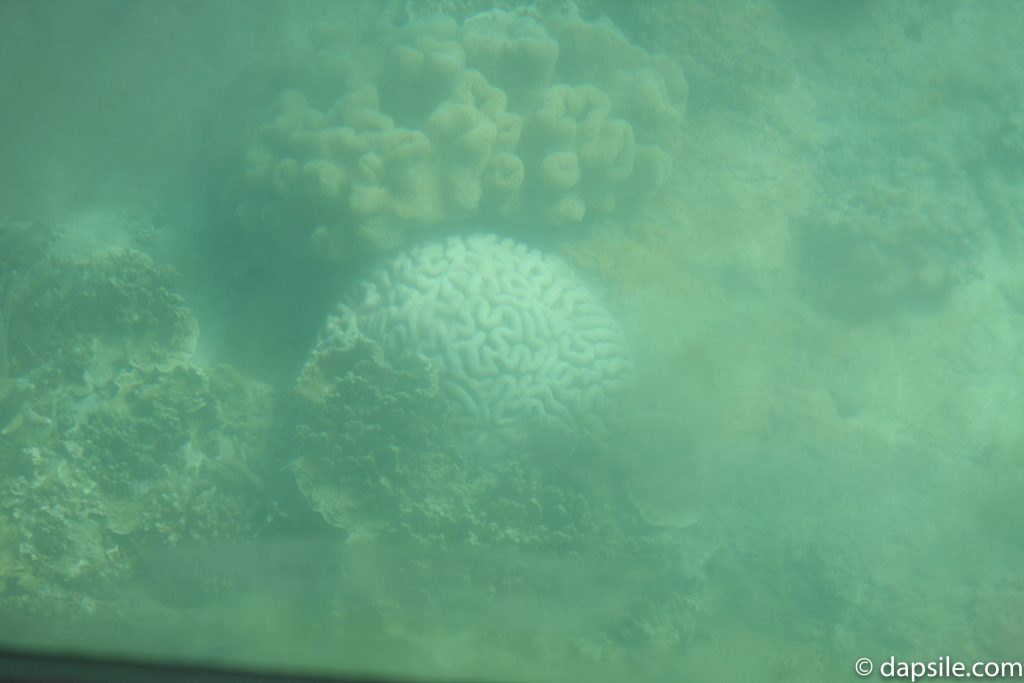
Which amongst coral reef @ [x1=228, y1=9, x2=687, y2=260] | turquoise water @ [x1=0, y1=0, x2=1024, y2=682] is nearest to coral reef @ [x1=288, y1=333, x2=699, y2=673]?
turquoise water @ [x1=0, y1=0, x2=1024, y2=682]

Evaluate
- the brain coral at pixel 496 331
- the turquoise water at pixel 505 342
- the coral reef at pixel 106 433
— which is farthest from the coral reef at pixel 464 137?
the coral reef at pixel 106 433

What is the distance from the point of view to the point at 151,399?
170 inches

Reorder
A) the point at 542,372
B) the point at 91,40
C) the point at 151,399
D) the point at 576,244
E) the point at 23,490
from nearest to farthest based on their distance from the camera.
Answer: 1. the point at 23,490
2. the point at 151,399
3. the point at 542,372
4. the point at 576,244
5. the point at 91,40

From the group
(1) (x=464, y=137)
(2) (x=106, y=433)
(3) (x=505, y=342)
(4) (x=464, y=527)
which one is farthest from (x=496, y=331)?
(2) (x=106, y=433)

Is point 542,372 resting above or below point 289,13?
below

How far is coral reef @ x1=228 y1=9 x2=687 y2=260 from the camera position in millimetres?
4945

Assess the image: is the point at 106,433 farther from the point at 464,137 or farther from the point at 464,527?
the point at 464,137

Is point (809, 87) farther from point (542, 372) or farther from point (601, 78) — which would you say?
point (542, 372)

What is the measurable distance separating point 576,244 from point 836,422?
2.65m

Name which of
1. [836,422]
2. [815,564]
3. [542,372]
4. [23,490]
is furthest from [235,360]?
[836,422]

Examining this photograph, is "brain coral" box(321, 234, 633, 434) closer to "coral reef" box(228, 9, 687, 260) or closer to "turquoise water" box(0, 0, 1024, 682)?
"turquoise water" box(0, 0, 1024, 682)

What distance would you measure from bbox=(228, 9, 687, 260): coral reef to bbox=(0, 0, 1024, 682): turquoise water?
0.03m

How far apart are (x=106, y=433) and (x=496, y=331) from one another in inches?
110

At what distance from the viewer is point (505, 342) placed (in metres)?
4.58
